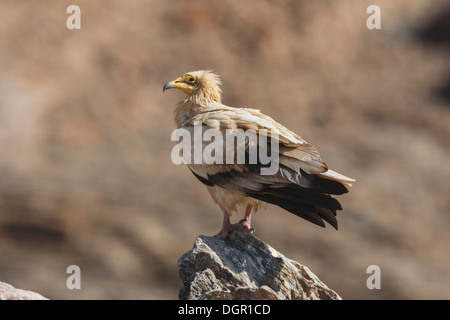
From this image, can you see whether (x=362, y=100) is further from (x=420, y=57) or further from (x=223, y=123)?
(x=223, y=123)

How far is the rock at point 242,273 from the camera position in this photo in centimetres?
634

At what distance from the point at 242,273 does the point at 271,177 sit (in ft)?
3.36

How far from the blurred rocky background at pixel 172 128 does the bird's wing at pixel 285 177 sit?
1218cm

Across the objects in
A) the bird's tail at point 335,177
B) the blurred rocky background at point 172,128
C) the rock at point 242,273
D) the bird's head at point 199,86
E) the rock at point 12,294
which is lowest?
the rock at point 12,294

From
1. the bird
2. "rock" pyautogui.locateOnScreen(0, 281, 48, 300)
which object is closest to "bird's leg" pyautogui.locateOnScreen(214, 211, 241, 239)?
the bird

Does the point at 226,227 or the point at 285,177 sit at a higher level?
the point at 285,177

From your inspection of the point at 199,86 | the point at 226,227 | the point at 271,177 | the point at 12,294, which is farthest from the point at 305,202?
the point at 12,294

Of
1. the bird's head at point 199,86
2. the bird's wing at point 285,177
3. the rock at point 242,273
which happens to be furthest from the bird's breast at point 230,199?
the bird's head at point 199,86

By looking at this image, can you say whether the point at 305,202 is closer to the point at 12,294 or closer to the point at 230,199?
the point at 230,199

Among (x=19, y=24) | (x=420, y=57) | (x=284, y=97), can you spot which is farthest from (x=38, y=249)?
(x=420, y=57)

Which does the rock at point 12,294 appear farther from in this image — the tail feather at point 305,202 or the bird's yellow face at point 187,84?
the bird's yellow face at point 187,84

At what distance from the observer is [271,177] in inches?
260

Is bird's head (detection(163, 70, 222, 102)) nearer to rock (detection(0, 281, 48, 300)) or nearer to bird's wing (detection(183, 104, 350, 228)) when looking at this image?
bird's wing (detection(183, 104, 350, 228))

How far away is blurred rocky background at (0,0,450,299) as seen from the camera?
20.0m
